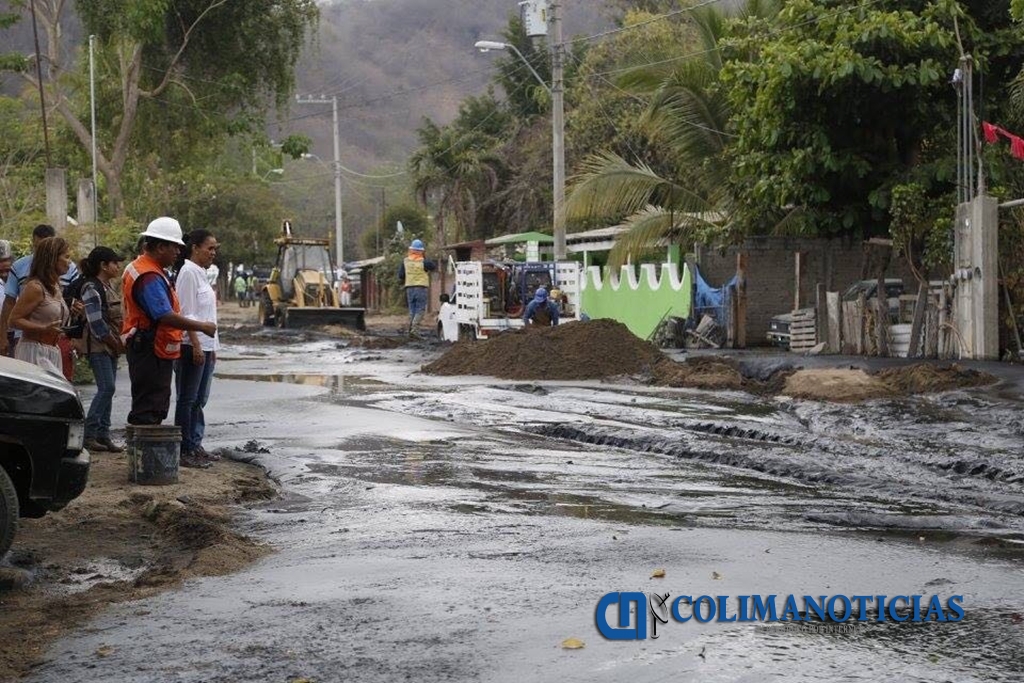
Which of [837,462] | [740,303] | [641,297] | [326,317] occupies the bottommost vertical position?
[837,462]

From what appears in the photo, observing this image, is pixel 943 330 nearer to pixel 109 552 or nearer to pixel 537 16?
pixel 537 16

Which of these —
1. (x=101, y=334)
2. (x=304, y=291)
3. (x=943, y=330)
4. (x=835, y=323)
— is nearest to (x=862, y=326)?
(x=835, y=323)

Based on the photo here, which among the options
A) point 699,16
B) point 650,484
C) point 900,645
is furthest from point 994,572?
point 699,16

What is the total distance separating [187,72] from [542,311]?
19712 millimetres

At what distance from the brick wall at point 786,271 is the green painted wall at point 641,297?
4.09ft

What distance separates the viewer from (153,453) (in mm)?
10078

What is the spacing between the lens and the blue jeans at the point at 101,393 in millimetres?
11836

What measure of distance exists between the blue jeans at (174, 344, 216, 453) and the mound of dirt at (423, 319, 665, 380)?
11.0 m

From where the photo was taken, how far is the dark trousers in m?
10.4

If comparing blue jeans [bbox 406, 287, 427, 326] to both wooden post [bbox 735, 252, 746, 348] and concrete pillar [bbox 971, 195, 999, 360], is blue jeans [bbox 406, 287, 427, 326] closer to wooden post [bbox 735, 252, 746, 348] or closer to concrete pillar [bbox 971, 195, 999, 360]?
wooden post [bbox 735, 252, 746, 348]

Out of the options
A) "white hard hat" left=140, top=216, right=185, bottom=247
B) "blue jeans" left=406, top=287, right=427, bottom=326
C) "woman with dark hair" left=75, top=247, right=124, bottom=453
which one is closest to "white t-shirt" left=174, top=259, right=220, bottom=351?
"woman with dark hair" left=75, top=247, right=124, bottom=453

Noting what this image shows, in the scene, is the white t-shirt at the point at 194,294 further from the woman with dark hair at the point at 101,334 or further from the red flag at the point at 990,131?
the red flag at the point at 990,131

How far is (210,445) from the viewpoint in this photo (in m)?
13.2

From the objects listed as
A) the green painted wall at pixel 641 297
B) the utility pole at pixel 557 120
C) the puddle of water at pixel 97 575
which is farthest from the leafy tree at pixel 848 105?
the puddle of water at pixel 97 575
